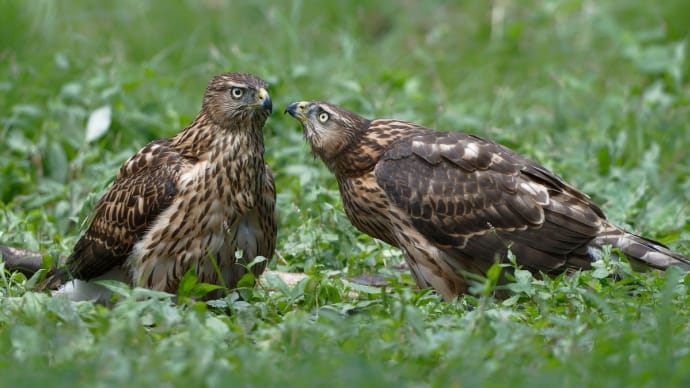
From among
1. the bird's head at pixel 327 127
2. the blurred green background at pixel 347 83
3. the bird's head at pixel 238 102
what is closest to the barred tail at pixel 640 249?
the blurred green background at pixel 347 83

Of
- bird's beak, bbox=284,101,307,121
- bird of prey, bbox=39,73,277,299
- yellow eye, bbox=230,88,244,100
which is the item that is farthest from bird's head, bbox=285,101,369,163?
yellow eye, bbox=230,88,244,100

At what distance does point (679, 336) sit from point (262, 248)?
2.31 meters

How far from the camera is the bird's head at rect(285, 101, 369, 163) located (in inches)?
267

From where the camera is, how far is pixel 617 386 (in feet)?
13.7

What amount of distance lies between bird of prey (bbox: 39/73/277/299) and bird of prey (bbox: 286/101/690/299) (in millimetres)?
657

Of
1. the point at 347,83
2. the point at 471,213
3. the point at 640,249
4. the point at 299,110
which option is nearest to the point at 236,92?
the point at 299,110

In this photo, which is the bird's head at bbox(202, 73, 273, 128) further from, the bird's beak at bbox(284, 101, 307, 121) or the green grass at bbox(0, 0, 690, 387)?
the green grass at bbox(0, 0, 690, 387)

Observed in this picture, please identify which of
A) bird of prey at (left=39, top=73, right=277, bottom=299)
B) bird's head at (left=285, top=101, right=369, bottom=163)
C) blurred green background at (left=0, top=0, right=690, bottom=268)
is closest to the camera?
bird of prey at (left=39, top=73, right=277, bottom=299)

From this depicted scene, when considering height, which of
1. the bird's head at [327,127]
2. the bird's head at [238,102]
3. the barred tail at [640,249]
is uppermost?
the bird's head at [238,102]

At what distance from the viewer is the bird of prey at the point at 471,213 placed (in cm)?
638

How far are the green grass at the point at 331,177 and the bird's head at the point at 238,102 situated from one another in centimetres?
95

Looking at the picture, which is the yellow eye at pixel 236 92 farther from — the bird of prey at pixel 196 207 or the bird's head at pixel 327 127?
the bird's head at pixel 327 127

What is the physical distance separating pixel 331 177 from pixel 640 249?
270 cm

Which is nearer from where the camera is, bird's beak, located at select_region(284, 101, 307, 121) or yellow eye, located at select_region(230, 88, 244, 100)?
yellow eye, located at select_region(230, 88, 244, 100)
